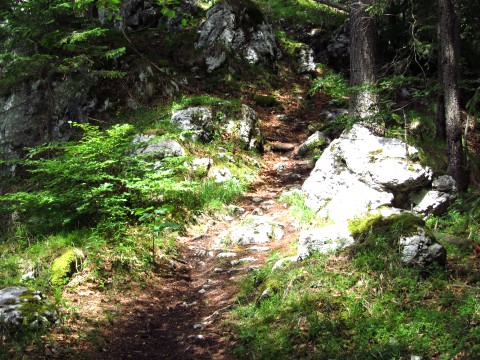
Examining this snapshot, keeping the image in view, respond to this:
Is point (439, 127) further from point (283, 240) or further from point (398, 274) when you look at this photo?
point (398, 274)

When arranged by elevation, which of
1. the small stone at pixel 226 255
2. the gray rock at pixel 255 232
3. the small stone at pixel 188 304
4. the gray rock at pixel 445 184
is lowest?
the small stone at pixel 188 304

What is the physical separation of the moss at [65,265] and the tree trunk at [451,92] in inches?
258

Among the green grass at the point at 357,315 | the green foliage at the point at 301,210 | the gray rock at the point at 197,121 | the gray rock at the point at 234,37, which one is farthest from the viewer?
the gray rock at the point at 234,37

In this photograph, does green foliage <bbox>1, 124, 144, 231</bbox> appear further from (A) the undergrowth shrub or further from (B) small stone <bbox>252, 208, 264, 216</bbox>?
(B) small stone <bbox>252, 208, 264, 216</bbox>

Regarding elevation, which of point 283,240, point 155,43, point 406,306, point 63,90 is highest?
point 155,43

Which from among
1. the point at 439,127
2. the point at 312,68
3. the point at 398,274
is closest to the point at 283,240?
the point at 398,274

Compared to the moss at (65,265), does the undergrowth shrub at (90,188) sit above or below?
above

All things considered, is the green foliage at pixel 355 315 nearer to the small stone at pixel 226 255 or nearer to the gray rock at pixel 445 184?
the small stone at pixel 226 255

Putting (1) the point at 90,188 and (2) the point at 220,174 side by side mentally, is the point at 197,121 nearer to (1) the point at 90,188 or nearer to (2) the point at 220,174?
(2) the point at 220,174

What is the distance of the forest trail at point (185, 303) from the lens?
4168 millimetres

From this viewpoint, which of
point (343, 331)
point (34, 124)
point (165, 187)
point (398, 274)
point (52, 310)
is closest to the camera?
point (343, 331)

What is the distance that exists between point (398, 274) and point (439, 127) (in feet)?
21.1

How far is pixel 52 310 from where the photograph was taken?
437 cm

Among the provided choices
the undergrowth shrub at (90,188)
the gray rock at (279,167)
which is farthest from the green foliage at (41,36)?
the gray rock at (279,167)
